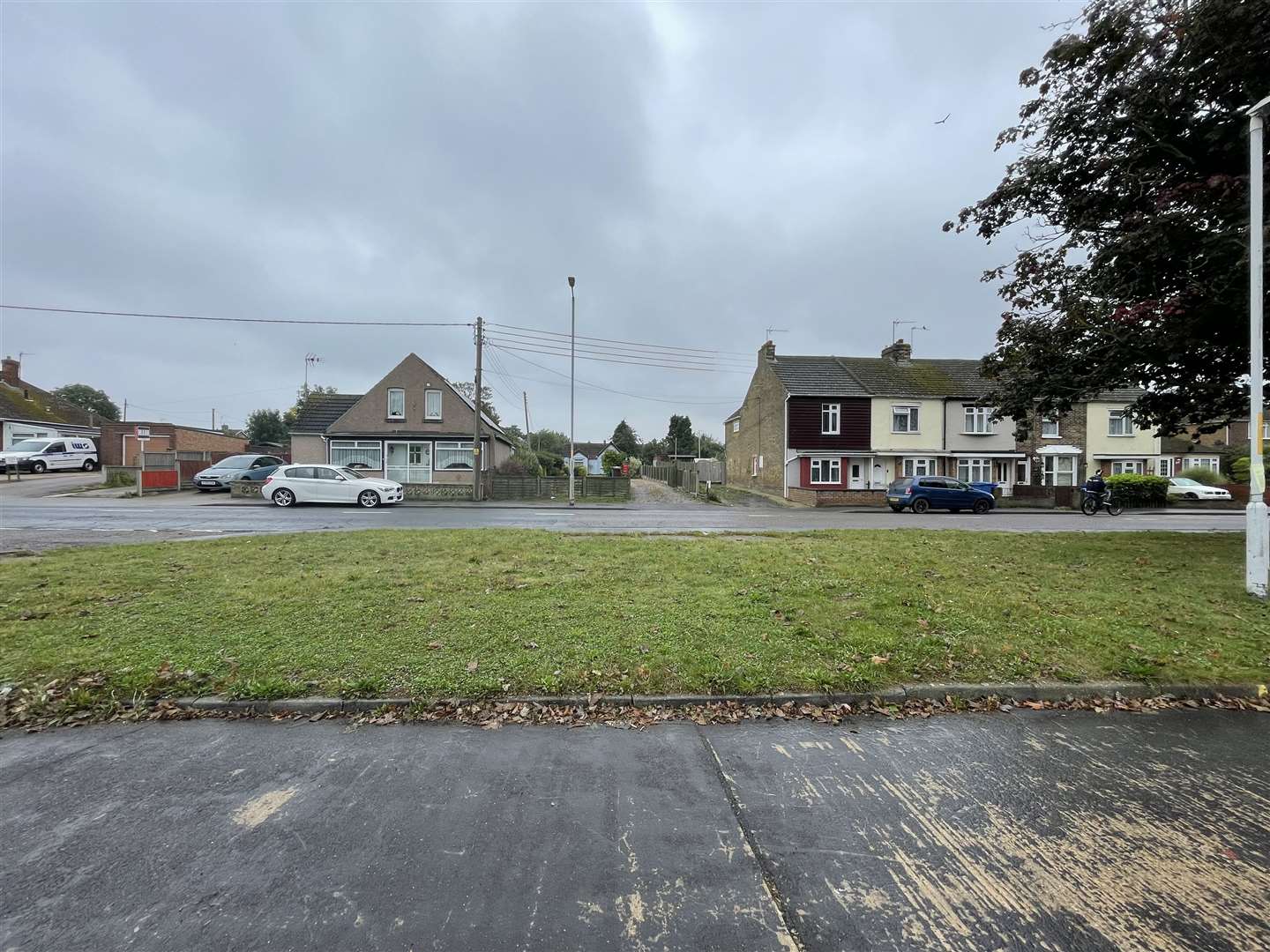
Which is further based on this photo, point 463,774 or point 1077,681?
point 1077,681

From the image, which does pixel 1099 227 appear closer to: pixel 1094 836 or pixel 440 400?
pixel 1094 836

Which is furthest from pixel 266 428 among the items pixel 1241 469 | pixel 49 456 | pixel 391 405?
pixel 1241 469

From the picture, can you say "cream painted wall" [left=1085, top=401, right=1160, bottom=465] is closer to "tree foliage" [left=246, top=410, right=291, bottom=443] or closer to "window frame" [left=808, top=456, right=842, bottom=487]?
"window frame" [left=808, top=456, right=842, bottom=487]

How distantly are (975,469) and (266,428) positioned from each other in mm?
72230

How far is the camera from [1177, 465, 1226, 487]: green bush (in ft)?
114

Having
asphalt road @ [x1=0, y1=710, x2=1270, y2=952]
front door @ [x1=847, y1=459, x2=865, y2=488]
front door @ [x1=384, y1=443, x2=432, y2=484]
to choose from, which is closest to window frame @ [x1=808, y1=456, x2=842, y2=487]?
front door @ [x1=847, y1=459, x2=865, y2=488]

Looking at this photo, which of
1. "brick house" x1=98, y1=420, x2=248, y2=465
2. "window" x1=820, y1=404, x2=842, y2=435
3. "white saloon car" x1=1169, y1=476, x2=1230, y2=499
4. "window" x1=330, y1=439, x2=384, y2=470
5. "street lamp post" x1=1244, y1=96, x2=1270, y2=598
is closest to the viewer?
"street lamp post" x1=1244, y1=96, x2=1270, y2=598

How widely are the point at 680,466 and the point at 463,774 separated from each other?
127 feet

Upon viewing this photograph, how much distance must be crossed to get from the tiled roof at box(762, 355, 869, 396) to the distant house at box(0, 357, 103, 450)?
4966cm

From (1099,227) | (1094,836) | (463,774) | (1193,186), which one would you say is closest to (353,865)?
(463,774)

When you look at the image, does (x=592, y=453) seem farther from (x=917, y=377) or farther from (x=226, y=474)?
(x=226, y=474)

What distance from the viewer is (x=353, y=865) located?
254 centimetres

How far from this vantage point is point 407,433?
1299 inches

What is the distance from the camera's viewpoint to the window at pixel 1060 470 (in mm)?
34562
